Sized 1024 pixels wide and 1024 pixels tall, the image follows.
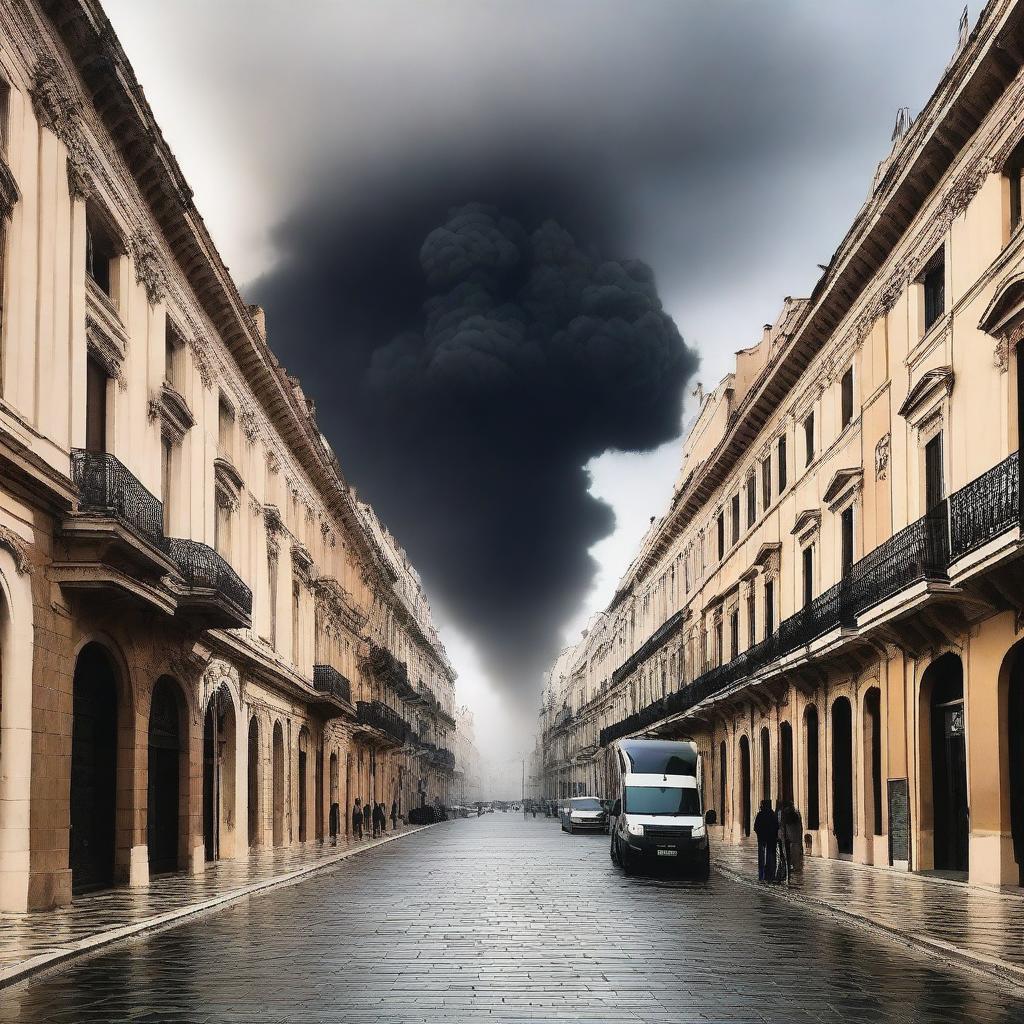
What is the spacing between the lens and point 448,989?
462 inches

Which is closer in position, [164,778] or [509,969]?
[509,969]

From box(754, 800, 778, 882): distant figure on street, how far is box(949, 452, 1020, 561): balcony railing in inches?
237

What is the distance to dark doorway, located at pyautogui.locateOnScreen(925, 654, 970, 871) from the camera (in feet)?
86.1

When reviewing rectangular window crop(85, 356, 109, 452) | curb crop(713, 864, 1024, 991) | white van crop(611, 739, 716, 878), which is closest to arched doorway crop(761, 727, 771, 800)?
white van crop(611, 739, 716, 878)

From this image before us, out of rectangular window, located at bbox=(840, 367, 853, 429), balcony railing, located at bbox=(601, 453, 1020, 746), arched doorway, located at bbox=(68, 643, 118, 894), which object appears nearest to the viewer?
balcony railing, located at bbox=(601, 453, 1020, 746)

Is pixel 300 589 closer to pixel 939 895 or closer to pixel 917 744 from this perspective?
pixel 917 744

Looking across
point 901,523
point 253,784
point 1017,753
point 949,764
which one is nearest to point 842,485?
point 901,523

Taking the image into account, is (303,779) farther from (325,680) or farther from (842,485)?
(842,485)

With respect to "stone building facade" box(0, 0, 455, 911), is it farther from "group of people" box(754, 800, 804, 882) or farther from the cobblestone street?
"group of people" box(754, 800, 804, 882)

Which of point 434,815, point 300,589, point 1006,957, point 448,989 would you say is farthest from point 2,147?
point 434,815

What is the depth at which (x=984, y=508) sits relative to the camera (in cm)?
2150

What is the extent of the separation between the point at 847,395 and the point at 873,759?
8.52m

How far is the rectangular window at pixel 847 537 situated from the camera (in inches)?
1316

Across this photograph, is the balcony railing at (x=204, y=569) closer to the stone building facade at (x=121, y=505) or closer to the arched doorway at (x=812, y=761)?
the stone building facade at (x=121, y=505)
